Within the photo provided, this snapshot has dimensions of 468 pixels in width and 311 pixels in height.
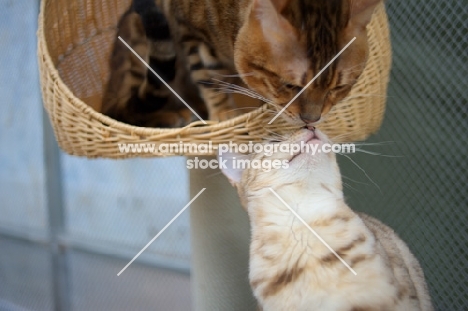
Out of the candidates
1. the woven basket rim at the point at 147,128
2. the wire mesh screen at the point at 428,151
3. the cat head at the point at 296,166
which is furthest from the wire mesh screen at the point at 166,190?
the woven basket rim at the point at 147,128

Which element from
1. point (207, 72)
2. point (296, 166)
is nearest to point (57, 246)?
point (207, 72)

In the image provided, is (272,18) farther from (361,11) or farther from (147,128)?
(147,128)

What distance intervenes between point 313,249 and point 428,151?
0.71 m

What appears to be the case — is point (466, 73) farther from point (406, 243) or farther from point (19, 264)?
point (19, 264)

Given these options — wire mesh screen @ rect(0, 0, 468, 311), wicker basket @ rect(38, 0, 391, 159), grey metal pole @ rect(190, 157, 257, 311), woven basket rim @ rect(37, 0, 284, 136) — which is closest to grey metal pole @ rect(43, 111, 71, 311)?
wire mesh screen @ rect(0, 0, 468, 311)

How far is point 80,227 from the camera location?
2201 mm

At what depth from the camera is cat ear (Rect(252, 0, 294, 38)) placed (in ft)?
3.26

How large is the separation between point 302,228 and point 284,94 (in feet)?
0.96

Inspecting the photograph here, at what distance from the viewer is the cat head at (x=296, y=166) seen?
1.02 metres

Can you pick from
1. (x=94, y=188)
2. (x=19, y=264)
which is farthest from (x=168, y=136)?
(x=19, y=264)

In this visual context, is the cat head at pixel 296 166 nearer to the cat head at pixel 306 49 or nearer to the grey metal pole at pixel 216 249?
the cat head at pixel 306 49

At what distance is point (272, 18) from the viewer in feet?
3.34

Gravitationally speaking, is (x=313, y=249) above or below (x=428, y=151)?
below

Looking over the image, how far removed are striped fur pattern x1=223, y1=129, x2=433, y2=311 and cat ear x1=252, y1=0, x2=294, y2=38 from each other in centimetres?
22
